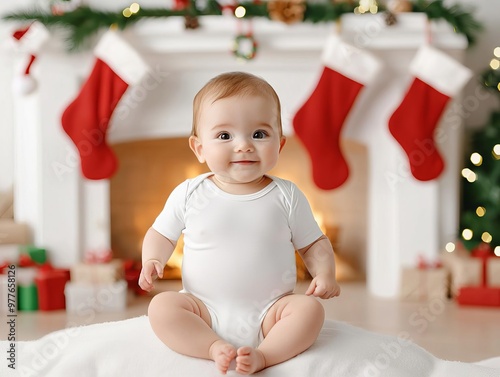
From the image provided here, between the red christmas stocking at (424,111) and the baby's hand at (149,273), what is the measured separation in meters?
1.89

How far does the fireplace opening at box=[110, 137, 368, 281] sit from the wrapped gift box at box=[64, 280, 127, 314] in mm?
649

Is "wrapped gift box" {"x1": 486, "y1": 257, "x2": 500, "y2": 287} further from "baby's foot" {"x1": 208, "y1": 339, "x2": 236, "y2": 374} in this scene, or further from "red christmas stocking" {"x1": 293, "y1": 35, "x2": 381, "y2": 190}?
"baby's foot" {"x1": 208, "y1": 339, "x2": 236, "y2": 374}

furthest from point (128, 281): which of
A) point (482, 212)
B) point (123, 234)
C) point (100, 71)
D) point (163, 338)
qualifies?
point (163, 338)

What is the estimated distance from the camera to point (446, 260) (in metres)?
3.00

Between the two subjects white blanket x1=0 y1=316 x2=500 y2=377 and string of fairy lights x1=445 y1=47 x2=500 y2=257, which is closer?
white blanket x1=0 y1=316 x2=500 y2=377

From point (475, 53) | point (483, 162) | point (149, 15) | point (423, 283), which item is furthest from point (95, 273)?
point (475, 53)

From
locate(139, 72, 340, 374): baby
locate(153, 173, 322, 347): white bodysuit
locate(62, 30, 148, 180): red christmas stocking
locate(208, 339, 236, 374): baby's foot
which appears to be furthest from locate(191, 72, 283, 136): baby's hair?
locate(62, 30, 148, 180): red christmas stocking

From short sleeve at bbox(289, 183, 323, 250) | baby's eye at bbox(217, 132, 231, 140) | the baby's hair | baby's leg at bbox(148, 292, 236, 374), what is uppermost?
the baby's hair

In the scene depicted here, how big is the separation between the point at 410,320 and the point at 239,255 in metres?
1.58

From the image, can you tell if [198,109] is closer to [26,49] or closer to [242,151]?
[242,151]

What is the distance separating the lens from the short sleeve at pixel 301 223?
124 centimetres

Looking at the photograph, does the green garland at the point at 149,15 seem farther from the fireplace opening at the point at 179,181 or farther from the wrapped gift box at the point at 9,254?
the wrapped gift box at the point at 9,254

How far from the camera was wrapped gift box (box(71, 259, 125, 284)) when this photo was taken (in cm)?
281

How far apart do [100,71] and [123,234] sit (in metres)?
0.90
